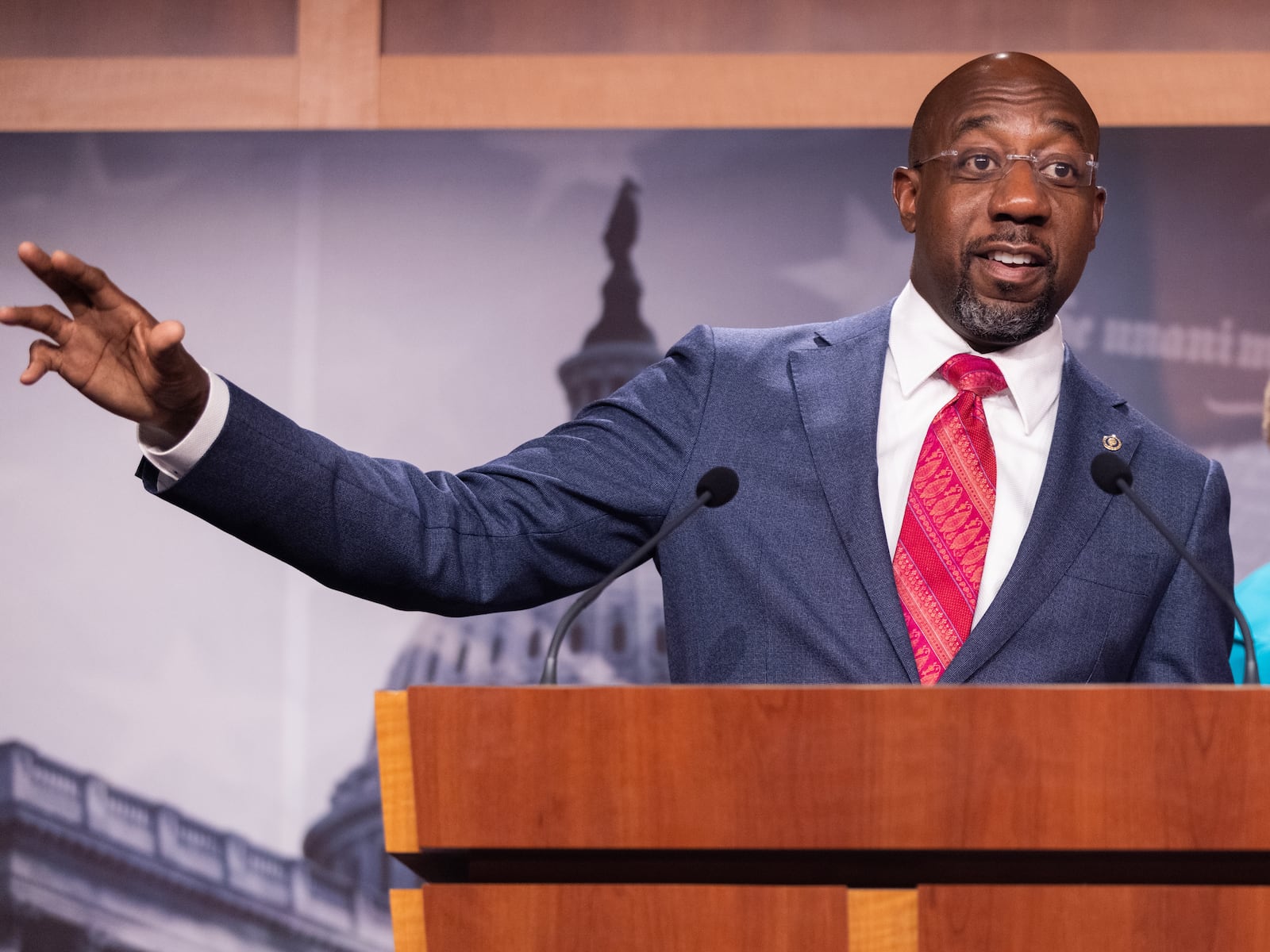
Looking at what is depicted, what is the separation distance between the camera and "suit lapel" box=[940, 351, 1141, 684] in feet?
4.77

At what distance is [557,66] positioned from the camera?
10.8 ft

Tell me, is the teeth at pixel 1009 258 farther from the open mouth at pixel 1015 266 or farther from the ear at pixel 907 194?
the ear at pixel 907 194

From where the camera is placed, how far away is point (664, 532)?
3.95ft

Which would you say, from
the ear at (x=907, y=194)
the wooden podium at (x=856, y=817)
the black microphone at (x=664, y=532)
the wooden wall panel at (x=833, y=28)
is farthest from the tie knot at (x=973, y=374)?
the wooden wall panel at (x=833, y=28)

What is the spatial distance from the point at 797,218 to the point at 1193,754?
2319 mm

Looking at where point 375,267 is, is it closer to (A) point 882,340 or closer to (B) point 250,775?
(B) point 250,775

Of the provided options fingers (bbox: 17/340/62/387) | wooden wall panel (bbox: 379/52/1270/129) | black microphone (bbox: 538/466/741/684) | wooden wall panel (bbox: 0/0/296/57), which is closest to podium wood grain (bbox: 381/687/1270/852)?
black microphone (bbox: 538/466/741/684)

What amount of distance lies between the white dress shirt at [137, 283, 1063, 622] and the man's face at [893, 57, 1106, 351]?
0.09 ft

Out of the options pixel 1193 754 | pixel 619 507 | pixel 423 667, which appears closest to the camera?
pixel 1193 754

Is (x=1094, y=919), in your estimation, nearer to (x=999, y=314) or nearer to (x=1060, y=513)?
(x=1060, y=513)

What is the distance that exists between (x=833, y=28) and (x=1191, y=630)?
84.2 inches

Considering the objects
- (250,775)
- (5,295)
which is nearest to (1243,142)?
(250,775)

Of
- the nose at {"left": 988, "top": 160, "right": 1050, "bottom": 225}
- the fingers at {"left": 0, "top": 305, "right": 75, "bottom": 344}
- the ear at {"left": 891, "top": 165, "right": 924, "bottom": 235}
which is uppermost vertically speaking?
the ear at {"left": 891, "top": 165, "right": 924, "bottom": 235}

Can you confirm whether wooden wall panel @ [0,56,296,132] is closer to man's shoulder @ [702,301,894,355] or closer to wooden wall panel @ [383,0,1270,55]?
wooden wall panel @ [383,0,1270,55]
